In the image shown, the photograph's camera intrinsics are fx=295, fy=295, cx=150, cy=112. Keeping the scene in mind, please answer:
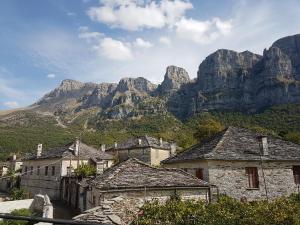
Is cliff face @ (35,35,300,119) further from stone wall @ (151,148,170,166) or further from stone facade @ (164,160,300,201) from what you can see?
stone facade @ (164,160,300,201)

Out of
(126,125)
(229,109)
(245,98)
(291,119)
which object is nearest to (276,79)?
(245,98)

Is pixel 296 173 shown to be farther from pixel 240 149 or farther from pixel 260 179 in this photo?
pixel 240 149

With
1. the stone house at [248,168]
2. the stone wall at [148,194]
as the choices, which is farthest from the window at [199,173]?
the stone wall at [148,194]

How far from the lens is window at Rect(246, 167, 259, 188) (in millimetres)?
→ 22922

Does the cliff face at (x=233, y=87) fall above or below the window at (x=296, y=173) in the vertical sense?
above

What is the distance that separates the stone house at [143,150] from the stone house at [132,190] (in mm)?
30595

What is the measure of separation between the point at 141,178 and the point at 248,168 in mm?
9682

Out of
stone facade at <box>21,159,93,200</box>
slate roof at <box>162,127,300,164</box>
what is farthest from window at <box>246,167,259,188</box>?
stone facade at <box>21,159,93,200</box>

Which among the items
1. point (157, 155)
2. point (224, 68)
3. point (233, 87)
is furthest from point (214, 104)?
point (157, 155)

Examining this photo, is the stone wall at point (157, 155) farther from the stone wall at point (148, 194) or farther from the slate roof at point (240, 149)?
the stone wall at point (148, 194)

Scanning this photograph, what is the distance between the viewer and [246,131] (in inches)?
1134

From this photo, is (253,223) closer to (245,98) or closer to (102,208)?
(102,208)

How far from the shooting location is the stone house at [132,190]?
14.9 meters

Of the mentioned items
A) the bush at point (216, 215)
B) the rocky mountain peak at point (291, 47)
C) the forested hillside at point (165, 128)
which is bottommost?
the bush at point (216, 215)
